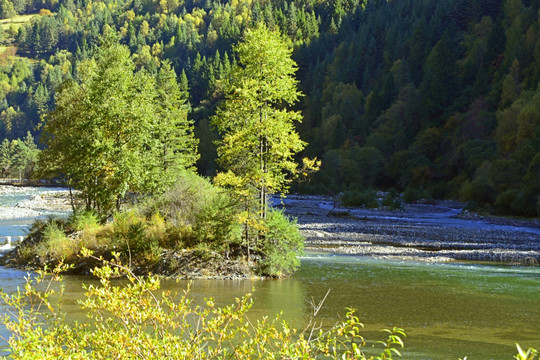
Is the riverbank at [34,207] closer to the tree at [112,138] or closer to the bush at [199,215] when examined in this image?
the tree at [112,138]

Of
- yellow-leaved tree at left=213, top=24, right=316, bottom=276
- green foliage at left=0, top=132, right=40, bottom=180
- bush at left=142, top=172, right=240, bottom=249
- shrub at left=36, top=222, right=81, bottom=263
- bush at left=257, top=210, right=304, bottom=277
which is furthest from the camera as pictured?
green foliage at left=0, top=132, right=40, bottom=180

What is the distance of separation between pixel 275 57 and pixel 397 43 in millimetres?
97240

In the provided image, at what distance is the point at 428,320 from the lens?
57.4 ft

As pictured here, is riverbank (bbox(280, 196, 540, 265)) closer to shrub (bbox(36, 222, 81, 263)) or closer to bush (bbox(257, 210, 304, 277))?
bush (bbox(257, 210, 304, 277))

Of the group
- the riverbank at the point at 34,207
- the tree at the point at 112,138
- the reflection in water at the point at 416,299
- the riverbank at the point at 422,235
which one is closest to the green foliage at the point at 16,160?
the riverbank at the point at 34,207

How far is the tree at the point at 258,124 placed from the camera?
24.7 metres

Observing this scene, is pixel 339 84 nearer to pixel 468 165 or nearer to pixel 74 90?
pixel 468 165

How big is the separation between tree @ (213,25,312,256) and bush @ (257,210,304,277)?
0.45 m

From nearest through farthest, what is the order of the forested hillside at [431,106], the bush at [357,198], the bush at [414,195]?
the forested hillside at [431,106] → the bush at [357,198] → the bush at [414,195]

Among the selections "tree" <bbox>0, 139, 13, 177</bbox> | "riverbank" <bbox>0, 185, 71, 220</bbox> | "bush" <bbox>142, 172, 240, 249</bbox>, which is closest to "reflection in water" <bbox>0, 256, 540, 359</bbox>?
"bush" <bbox>142, 172, 240, 249</bbox>

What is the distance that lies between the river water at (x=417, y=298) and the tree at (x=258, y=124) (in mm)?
3815

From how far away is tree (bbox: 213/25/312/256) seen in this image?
2470cm

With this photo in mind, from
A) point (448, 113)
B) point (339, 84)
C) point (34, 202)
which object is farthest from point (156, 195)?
point (339, 84)

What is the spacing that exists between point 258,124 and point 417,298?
9564 millimetres
